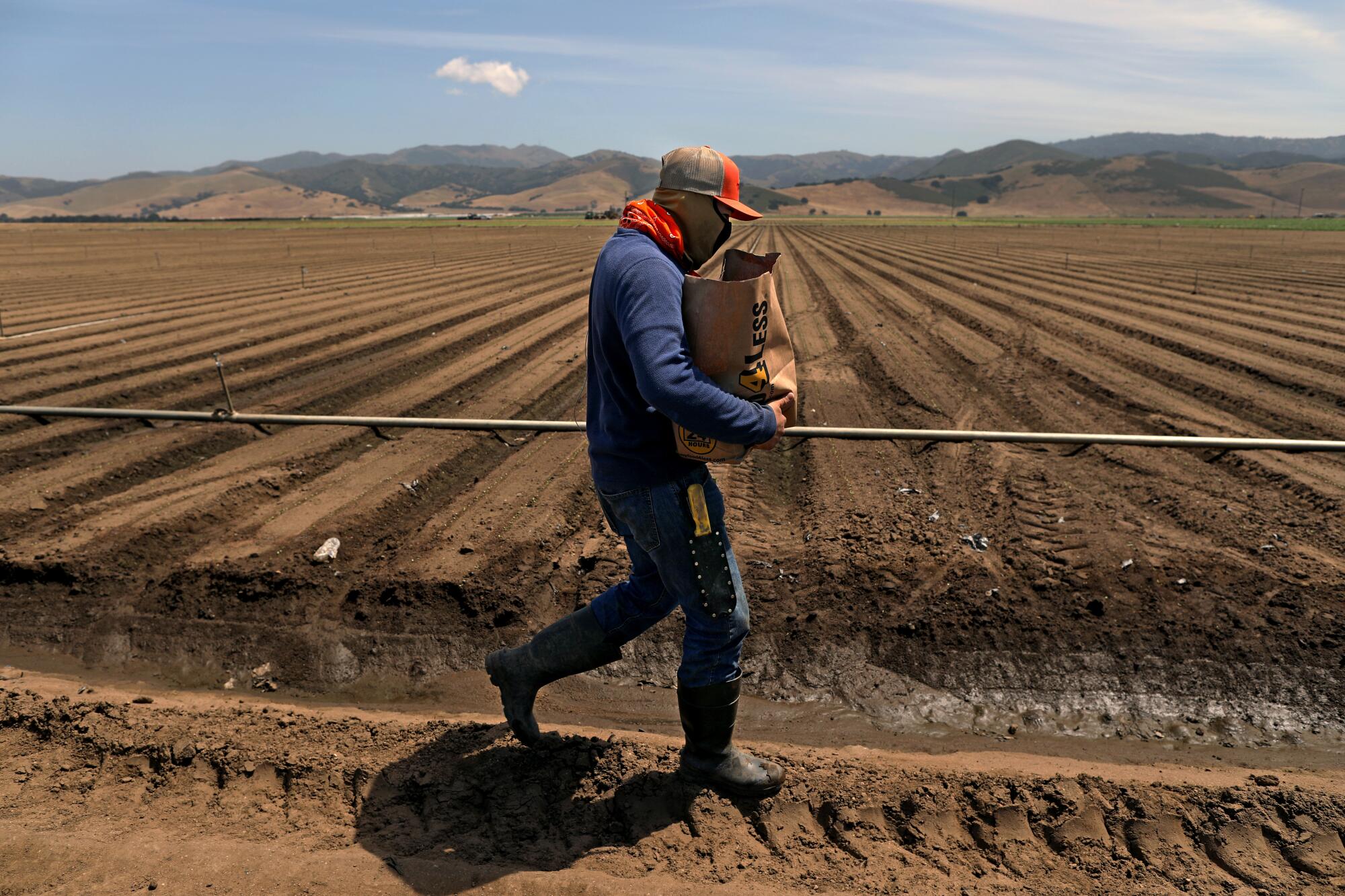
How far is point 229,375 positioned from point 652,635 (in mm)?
8033

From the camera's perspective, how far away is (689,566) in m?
2.48

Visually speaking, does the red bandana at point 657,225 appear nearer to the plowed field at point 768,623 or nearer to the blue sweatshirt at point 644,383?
the blue sweatshirt at point 644,383

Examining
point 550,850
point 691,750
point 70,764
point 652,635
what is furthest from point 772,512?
point 70,764

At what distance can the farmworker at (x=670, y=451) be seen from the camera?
221cm

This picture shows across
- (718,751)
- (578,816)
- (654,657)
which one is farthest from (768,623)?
(578,816)

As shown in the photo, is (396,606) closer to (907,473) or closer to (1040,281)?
(907,473)

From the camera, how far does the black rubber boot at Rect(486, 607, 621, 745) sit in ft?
9.41

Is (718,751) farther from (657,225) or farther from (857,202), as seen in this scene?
(857,202)

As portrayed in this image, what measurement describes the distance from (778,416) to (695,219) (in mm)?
654

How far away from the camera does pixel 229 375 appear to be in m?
9.80

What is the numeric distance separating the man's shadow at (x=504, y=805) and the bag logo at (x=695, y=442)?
129 centimetres

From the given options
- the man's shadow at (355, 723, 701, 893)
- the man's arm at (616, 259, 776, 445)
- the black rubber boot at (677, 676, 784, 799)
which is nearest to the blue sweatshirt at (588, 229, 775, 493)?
the man's arm at (616, 259, 776, 445)

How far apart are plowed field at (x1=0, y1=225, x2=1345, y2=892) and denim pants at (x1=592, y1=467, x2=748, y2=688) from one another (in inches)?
22.3

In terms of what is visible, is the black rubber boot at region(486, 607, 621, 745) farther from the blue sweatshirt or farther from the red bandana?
the red bandana
